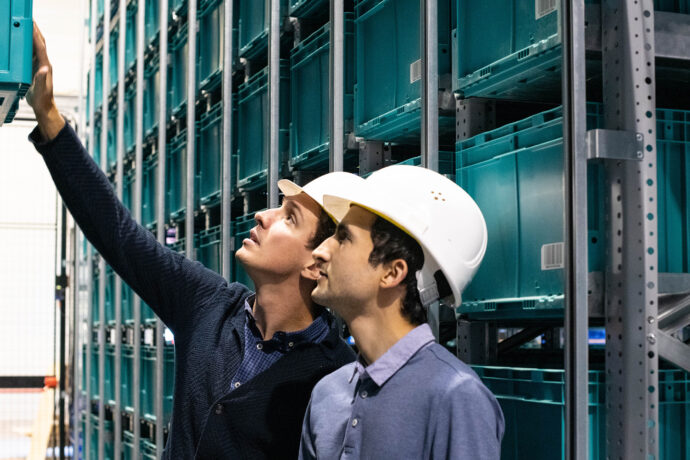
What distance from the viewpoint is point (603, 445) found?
2.87 m

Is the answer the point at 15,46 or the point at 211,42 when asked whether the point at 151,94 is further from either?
the point at 15,46

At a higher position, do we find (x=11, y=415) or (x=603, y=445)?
(x=603, y=445)

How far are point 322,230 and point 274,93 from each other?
197 cm

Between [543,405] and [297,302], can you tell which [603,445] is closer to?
[543,405]

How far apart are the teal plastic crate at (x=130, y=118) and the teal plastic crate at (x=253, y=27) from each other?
3.27 meters

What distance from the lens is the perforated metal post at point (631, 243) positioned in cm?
275

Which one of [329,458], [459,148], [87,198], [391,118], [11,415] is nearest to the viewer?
[329,458]

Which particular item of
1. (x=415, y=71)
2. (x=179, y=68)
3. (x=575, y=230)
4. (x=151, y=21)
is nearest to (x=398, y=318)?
(x=575, y=230)

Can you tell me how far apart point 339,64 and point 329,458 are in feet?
7.16

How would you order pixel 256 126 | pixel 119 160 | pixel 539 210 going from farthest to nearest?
1. pixel 119 160
2. pixel 256 126
3. pixel 539 210

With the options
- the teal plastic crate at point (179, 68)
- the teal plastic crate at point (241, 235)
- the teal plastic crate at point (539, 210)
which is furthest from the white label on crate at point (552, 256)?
the teal plastic crate at point (179, 68)

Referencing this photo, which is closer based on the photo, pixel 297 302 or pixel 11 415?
pixel 297 302

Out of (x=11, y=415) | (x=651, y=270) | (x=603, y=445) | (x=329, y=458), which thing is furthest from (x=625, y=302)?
(x=11, y=415)

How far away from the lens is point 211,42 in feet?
21.2
